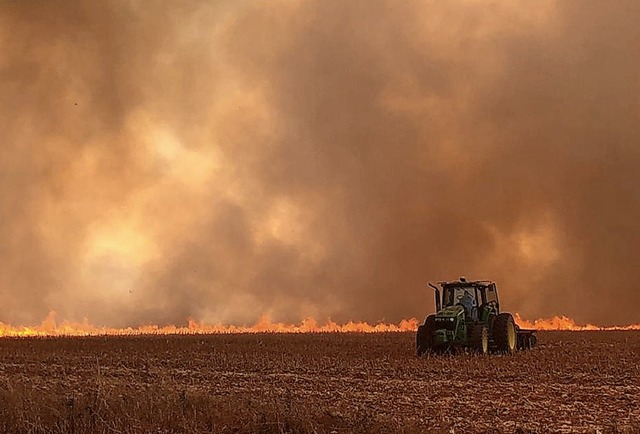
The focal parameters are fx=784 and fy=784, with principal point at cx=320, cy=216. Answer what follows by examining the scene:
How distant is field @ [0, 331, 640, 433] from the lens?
43.2 ft

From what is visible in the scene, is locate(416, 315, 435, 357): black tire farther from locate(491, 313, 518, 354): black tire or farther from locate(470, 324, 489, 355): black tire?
locate(491, 313, 518, 354): black tire

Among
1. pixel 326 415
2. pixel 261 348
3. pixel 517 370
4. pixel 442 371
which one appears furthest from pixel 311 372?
pixel 261 348

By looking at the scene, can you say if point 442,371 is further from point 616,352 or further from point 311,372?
point 616,352

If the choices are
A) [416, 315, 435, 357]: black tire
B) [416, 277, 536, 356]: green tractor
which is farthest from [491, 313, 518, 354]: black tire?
[416, 315, 435, 357]: black tire

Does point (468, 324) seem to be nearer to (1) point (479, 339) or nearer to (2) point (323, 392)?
(1) point (479, 339)

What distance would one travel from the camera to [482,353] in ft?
90.2

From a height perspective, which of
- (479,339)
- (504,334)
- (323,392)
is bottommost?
(323,392)

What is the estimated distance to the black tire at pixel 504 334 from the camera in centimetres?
2864

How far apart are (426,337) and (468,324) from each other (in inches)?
68.2

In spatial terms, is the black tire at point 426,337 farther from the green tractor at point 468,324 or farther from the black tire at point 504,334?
the black tire at point 504,334

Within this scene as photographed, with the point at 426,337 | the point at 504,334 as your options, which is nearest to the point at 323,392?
the point at 426,337

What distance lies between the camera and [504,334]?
94.2 feet

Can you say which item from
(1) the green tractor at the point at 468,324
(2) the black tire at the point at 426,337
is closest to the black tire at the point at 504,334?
(1) the green tractor at the point at 468,324

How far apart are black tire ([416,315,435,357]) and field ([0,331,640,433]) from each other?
0.68m
